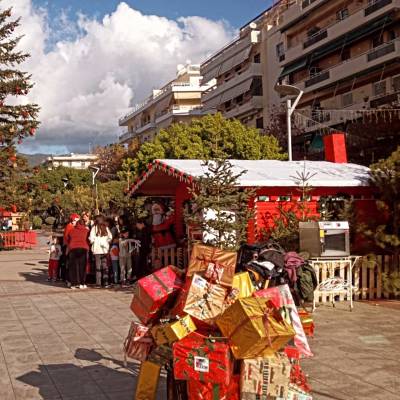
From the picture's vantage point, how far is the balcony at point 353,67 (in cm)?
3284

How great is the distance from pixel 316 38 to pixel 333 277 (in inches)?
1336

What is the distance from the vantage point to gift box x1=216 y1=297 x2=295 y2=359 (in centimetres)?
397

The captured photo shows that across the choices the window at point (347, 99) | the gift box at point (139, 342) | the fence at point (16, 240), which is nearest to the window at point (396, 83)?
the window at point (347, 99)

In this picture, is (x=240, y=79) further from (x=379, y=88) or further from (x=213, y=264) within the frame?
(x=213, y=264)

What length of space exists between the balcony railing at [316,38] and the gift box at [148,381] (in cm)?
3826

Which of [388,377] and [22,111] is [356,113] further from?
[388,377]

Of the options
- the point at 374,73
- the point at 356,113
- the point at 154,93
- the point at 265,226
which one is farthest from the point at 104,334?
the point at 154,93

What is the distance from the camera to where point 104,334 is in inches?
330

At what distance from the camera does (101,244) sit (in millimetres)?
13930

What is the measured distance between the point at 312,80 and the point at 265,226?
3080cm

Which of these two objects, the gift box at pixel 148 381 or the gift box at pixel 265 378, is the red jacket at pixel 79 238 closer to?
the gift box at pixel 148 381

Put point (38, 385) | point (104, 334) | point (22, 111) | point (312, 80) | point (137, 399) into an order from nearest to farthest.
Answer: point (137, 399) → point (38, 385) → point (104, 334) → point (22, 111) → point (312, 80)

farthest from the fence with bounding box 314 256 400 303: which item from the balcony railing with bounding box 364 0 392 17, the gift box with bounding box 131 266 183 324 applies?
the balcony railing with bounding box 364 0 392 17

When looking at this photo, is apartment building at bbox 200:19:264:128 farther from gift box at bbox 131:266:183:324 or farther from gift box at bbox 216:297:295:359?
gift box at bbox 216:297:295:359
